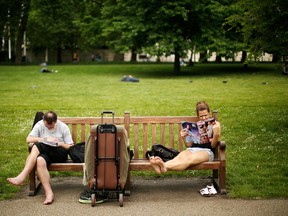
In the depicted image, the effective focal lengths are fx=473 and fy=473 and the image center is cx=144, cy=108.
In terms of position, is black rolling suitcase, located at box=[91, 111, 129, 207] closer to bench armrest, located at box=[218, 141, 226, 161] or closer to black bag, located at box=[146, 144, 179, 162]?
black bag, located at box=[146, 144, 179, 162]

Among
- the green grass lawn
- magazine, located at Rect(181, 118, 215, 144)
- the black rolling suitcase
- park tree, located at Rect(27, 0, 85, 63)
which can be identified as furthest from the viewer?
park tree, located at Rect(27, 0, 85, 63)

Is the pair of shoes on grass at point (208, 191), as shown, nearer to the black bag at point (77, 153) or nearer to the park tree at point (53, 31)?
the black bag at point (77, 153)

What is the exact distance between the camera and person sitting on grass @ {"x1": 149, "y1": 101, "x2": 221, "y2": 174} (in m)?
6.48

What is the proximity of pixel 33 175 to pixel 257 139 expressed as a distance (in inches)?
215

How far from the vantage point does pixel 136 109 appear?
14984 millimetres

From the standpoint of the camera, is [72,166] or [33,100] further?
[33,100]

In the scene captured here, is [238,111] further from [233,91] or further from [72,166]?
[72,166]

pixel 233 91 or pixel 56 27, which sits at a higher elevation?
pixel 56 27

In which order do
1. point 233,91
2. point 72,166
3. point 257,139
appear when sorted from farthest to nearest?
point 233,91
point 257,139
point 72,166

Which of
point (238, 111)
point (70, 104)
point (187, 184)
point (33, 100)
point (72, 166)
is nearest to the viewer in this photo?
point (72, 166)

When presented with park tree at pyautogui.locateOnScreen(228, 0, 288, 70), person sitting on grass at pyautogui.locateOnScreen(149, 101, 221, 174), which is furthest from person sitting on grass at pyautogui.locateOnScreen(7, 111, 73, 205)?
park tree at pyautogui.locateOnScreen(228, 0, 288, 70)

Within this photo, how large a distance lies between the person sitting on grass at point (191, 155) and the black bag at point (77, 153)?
108 cm

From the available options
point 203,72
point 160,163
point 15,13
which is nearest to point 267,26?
point 160,163

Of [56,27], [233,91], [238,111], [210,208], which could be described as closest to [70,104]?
[238,111]
